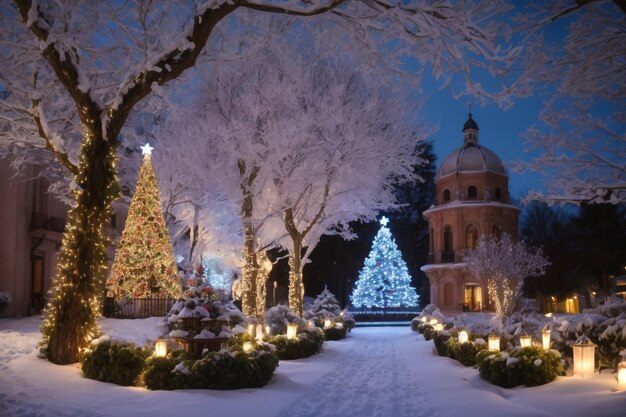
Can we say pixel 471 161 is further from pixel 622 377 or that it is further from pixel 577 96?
pixel 622 377

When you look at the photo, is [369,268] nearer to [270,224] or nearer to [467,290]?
[467,290]

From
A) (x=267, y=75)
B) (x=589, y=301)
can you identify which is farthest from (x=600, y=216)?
(x=267, y=75)

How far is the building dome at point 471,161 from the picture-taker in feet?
141

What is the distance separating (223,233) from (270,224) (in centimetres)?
533

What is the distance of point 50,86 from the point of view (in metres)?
15.6

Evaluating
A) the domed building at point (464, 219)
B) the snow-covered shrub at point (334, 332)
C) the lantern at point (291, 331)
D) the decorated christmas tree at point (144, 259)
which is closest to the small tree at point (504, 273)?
the snow-covered shrub at point (334, 332)

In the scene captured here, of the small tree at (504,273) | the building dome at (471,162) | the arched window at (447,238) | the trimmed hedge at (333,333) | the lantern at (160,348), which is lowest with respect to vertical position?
the trimmed hedge at (333,333)

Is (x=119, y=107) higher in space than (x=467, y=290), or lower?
higher

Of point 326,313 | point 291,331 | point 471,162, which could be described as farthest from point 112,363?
point 471,162

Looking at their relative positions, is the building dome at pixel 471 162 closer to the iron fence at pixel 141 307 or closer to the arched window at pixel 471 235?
the arched window at pixel 471 235

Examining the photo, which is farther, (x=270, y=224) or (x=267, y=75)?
(x=270, y=224)

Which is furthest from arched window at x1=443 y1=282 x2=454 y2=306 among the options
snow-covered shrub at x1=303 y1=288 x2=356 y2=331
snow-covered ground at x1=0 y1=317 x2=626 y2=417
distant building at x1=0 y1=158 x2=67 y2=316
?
snow-covered ground at x1=0 y1=317 x2=626 y2=417

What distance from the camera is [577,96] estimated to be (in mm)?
13156

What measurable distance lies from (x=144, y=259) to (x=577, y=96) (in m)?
12.4
